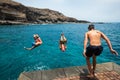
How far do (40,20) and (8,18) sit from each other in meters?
38.4

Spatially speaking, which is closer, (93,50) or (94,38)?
(93,50)

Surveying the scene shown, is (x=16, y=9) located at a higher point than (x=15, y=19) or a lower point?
higher

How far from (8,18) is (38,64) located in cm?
8747

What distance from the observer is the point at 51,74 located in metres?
8.45

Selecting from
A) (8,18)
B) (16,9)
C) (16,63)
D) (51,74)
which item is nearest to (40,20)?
(16,9)

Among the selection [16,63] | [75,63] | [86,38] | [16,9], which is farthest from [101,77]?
[16,9]

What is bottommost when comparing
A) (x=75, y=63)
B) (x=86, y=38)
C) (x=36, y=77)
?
(x=75, y=63)

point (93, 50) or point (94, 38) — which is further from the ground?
point (94, 38)

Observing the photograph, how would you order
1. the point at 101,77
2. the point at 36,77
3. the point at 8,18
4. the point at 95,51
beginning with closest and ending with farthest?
the point at 95,51 < the point at 101,77 < the point at 36,77 < the point at 8,18

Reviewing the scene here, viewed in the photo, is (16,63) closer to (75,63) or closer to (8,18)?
(75,63)

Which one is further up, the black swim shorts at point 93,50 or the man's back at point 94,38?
the man's back at point 94,38

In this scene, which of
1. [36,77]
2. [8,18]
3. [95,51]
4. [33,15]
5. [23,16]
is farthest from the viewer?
[33,15]

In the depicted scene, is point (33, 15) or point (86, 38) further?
point (33, 15)

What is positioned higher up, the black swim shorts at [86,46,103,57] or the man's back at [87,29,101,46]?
the man's back at [87,29,101,46]
